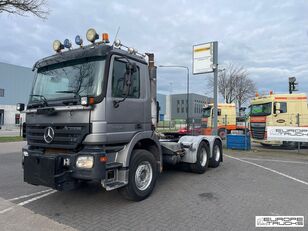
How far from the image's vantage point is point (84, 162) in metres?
4.41

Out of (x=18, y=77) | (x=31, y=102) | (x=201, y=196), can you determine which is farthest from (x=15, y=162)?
(x=18, y=77)

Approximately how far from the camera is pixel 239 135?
14.7 m

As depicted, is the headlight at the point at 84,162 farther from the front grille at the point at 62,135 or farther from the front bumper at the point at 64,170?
the front grille at the point at 62,135

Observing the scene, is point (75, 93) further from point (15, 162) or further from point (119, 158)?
point (15, 162)

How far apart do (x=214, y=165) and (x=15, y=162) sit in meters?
7.70

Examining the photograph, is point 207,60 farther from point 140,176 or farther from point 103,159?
point 103,159

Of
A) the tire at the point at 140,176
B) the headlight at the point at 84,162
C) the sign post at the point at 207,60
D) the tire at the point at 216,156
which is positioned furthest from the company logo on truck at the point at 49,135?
the sign post at the point at 207,60

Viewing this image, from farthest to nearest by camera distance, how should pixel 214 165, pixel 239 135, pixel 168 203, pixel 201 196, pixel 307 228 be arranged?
1. pixel 239 135
2. pixel 214 165
3. pixel 201 196
4. pixel 168 203
5. pixel 307 228

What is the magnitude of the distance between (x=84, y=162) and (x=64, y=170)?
16.8 inches

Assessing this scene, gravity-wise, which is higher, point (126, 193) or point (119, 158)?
point (119, 158)

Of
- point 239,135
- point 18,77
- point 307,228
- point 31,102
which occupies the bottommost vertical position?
point 307,228

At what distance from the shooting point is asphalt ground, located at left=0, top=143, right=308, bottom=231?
4328 mm

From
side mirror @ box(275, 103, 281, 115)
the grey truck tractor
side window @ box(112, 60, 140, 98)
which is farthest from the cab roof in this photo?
side mirror @ box(275, 103, 281, 115)

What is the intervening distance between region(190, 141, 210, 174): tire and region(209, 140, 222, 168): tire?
0.64 m
